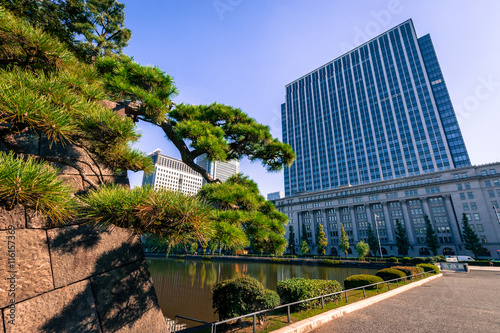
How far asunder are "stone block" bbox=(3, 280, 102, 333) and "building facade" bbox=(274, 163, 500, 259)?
61.0 metres

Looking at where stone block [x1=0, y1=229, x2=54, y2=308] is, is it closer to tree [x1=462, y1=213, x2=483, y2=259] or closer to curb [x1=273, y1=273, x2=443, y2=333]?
curb [x1=273, y1=273, x2=443, y2=333]

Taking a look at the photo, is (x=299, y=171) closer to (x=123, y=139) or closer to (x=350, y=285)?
(x=350, y=285)

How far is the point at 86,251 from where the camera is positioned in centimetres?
328

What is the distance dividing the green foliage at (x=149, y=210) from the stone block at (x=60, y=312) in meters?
1.32

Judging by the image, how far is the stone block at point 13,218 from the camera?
264 centimetres

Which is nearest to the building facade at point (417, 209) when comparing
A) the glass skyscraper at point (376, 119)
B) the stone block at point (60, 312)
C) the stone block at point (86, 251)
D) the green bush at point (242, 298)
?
the glass skyscraper at point (376, 119)

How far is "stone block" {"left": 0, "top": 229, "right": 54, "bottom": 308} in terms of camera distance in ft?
7.96

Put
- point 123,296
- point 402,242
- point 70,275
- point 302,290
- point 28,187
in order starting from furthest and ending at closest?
point 402,242, point 302,290, point 123,296, point 70,275, point 28,187

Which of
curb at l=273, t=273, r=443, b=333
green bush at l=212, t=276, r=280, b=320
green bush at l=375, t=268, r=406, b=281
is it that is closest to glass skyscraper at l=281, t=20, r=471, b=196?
green bush at l=375, t=268, r=406, b=281

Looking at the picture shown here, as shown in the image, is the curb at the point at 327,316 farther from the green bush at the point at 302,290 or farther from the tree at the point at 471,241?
the tree at the point at 471,241

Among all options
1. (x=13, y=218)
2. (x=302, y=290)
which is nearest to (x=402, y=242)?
(x=302, y=290)

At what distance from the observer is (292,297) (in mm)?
8164

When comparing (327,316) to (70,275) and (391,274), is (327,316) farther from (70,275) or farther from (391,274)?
(391,274)

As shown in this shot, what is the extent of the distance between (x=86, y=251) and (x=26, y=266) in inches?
25.8
